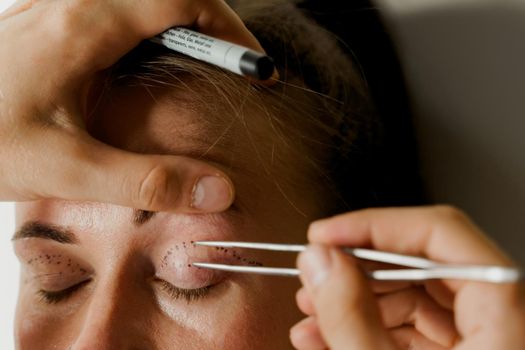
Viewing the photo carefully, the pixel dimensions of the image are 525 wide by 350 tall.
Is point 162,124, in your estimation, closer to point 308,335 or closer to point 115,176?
point 115,176

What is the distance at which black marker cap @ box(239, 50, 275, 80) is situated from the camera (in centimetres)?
82

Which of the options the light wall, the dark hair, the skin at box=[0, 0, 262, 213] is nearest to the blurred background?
the dark hair

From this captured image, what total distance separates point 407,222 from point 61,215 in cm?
57

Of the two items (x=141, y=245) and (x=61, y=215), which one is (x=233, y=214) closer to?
(x=141, y=245)

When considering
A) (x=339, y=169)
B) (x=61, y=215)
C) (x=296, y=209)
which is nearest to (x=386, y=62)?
(x=339, y=169)

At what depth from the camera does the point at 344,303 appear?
557 millimetres

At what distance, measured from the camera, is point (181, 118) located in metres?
0.94

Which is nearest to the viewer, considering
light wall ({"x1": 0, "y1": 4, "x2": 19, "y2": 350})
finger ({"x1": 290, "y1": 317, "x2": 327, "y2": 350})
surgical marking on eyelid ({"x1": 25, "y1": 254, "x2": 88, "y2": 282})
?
finger ({"x1": 290, "y1": 317, "x2": 327, "y2": 350})

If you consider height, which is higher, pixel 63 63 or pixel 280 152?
pixel 63 63

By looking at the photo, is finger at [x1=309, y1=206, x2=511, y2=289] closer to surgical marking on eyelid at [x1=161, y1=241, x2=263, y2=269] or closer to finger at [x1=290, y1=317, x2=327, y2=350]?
finger at [x1=290, y1=317, x2=327, y2=350]

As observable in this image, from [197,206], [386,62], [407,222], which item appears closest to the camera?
[407,222]

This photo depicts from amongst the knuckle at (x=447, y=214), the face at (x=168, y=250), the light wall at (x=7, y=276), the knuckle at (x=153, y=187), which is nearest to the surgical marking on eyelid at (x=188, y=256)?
the face at (x=168, y=250)

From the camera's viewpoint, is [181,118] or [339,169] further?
[339,169]

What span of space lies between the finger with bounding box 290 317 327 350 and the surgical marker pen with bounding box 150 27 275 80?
0.34 m
